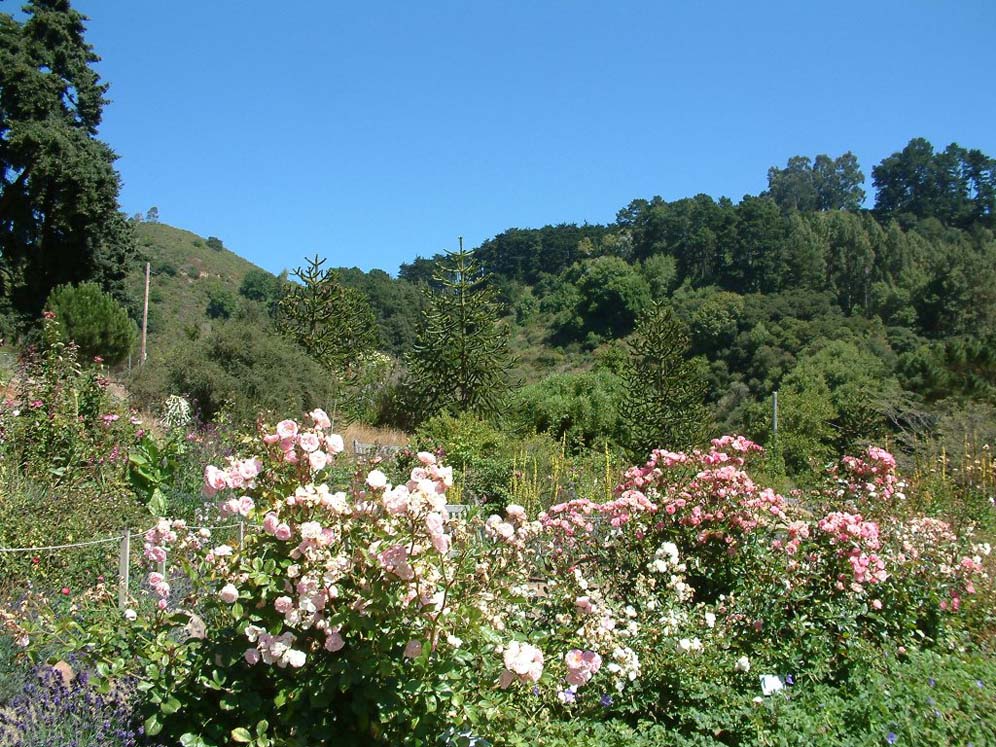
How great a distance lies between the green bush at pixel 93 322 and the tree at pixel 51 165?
160 inches

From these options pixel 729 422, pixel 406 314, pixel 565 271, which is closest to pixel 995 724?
pixel 729 422

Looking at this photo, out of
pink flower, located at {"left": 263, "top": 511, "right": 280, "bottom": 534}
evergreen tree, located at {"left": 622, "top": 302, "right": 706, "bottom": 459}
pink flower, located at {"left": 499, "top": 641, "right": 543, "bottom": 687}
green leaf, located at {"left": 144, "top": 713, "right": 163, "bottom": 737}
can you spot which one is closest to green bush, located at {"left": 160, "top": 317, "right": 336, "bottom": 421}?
evergreen tree, located at {"left": 622, "top": 302, "right": 706, "bottom": 459}

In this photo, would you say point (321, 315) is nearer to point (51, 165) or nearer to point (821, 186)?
point (51, 165)

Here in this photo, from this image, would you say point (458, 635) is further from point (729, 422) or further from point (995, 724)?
point (729, 422)

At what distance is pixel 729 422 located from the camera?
30156mm

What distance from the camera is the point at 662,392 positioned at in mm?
15500

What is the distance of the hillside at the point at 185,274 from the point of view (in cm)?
4415

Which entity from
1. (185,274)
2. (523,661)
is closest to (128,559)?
(523,661)

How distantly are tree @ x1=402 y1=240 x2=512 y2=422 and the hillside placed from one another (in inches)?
864

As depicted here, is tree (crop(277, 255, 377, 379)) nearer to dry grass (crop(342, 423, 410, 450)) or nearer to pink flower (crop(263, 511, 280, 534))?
dry grass (crop(342, 423, 410, 450))

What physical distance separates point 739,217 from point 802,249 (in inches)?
192

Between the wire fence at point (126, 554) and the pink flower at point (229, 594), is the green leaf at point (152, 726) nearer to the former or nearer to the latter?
the pink flower at point (229, 594)

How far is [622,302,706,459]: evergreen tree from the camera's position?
586 inches

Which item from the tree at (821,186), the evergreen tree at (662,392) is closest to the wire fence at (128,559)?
the evergreen tree at (662,392)
